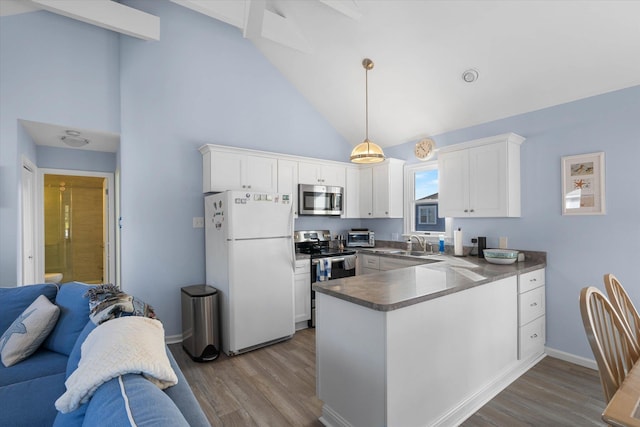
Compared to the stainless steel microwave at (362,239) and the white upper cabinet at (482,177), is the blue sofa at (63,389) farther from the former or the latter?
the stainless steel microwave at (362,239)

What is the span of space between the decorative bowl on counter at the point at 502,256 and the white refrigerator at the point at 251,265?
2.12 meters

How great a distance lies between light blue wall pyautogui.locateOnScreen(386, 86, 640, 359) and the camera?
267cm

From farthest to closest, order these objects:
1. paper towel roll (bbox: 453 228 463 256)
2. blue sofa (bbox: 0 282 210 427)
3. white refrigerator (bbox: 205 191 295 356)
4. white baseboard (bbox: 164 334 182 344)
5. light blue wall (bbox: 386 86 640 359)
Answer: paper towel roll (bbox: 453 228 463 256)
white baseboard (bbox: 164 334 182 344)
white refrigerator (bbox: 205 191 295 356)
light blue wall (bbox: 386 86 640 359)
blue sofa (bbox: 0 282 210 427)

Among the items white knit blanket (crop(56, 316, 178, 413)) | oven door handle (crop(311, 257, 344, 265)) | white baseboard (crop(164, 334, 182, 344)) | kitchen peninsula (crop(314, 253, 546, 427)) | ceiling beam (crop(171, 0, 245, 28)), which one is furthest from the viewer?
oven door handle (crop(311, 257, 344, 265))

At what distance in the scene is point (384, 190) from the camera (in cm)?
457

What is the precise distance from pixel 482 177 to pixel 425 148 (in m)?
1.08

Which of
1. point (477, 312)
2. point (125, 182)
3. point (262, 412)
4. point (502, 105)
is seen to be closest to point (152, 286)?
point (125, 182)

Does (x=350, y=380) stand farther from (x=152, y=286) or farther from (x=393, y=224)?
(x=393, y=224)

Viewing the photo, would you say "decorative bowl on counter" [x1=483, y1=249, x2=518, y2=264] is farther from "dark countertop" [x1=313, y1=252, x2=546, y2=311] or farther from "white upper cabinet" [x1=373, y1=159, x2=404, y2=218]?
"white upper cabinet" [x1=373, y1=159, x2=404, y2=218]

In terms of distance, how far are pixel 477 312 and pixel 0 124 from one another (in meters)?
4.44

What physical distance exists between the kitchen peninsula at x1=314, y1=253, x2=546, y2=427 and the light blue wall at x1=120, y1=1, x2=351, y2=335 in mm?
A: 2240

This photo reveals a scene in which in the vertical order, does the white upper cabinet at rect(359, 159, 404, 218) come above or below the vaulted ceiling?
below

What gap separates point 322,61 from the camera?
397 centimetres

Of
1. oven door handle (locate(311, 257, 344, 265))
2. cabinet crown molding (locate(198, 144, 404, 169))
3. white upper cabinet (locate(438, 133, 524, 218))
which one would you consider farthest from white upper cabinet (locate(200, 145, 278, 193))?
white upper cabinet (locate(438, 133, 524, 218))
